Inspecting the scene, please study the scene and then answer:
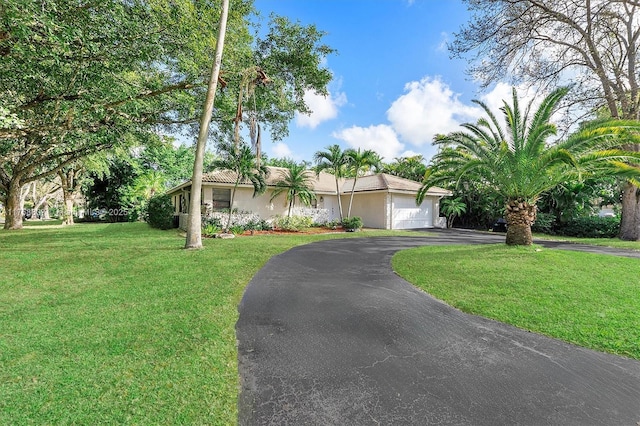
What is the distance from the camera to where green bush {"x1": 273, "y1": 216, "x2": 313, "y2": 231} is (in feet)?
59.5

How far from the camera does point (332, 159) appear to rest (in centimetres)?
1819

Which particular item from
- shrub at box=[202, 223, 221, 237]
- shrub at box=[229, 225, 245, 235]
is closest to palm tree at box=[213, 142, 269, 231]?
shrub at box=[229, 225, 245, 235]

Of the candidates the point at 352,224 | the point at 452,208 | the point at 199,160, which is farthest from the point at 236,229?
the point at 452,208

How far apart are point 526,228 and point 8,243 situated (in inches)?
771

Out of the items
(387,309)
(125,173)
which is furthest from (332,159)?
(125,173)

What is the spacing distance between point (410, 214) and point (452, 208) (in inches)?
125

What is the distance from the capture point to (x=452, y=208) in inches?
852

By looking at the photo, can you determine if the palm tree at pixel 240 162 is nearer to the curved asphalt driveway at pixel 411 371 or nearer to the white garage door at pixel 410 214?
the white garage door at pixel 410 214

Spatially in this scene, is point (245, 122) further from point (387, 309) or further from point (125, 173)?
point (125, 173)

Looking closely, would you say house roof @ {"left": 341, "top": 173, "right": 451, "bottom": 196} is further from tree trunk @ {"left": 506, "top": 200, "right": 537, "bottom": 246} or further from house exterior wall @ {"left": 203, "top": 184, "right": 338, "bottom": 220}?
tree trunk @ {"left": 506, "top": 200, "right": 537, "bottom": 246}

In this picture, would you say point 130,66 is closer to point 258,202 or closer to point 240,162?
point 240,162

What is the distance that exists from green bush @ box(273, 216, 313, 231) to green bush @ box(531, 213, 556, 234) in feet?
47.6

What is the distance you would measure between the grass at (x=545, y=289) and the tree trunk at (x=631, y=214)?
866 centimetres

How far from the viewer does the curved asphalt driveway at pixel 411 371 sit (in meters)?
2.45
